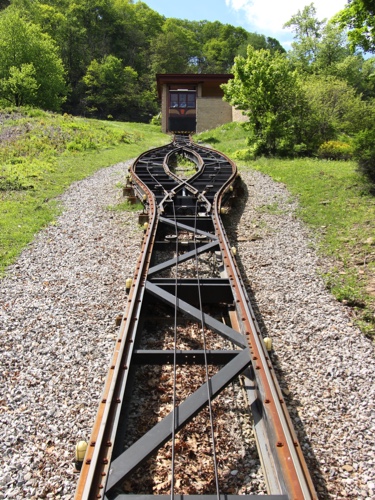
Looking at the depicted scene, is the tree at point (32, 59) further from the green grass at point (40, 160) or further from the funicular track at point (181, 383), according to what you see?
the funicular track at point (181, 383)

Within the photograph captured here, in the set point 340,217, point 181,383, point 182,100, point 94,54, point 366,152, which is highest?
point 94,54

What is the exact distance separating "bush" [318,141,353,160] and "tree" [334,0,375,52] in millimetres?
4449

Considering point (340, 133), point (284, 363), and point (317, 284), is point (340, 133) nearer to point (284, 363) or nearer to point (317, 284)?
point (317, 284)

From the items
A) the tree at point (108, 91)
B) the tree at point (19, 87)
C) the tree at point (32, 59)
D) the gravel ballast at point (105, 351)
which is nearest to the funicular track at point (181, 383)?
the gravel ballast at point (105, 351)

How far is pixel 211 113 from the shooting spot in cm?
3222

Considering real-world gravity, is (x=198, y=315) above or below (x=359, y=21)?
below

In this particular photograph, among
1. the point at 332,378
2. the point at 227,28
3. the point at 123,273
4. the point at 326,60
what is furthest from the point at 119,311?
the point at 227,28

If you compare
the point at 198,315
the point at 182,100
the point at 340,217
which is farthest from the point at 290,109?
the point at 182,100

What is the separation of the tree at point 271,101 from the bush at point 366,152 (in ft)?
18.1

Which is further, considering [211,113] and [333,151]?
[211,113]

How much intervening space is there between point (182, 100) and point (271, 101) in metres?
17.4

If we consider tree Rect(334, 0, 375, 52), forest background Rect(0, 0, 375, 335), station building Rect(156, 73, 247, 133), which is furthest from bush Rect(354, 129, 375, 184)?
station building Rect(156, 73, 247, 133)

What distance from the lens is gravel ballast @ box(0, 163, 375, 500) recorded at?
3281 millimetres

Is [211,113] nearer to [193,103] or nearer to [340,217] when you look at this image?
[193,103]
